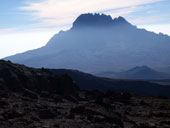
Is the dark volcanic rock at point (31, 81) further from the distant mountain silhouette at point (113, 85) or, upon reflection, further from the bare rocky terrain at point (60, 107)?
the distant mountain silhouette at point (113, 85)

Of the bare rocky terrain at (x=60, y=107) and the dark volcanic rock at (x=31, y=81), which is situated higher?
the dark volcanic rock at (x=31, y=81)

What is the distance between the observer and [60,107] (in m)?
34.8

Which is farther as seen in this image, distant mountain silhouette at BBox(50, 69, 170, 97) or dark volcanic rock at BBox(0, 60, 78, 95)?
distant mountain silhouette at BBox(50, 69, 170, 97)

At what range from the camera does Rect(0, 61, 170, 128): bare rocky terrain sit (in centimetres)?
2803

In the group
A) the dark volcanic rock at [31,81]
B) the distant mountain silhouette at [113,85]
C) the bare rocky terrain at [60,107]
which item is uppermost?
the dark volcanic rock at [31,81]

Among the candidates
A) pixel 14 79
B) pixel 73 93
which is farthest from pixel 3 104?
pixel 73 93

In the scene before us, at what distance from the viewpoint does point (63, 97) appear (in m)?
41.5

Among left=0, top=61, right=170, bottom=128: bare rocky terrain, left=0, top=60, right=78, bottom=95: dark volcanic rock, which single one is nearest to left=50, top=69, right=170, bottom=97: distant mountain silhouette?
left=0, top=60, right=78, bottom=95: dark volcanic rock

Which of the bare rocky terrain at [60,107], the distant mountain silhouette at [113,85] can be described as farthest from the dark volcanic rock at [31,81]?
the distant mountain silhouette at [113,85]

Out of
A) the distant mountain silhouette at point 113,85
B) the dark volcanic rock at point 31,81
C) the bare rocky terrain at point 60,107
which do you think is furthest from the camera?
the distant mountain silhouette at point 113,85

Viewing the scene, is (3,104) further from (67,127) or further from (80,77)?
(80,77)

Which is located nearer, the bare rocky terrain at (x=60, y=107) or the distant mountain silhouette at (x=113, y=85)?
the bare rocky terrain at (x=60, y=107)

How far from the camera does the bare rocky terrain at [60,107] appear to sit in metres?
28.0

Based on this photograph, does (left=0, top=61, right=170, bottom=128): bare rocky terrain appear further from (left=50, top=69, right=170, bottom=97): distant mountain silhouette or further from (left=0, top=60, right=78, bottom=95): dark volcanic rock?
(left=50, top=69, right=170, bottom=97): distant mountain silhouette
